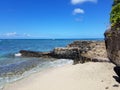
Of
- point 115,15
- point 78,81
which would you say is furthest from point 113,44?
point 78,81

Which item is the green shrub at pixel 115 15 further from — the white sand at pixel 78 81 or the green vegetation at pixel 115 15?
the white sand at pixel 78 81

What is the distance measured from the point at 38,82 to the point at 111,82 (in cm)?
536

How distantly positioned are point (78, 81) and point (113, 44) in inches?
139

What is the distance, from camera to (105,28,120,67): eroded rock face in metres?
13.6

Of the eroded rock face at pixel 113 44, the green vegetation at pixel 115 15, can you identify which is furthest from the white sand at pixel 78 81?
the green vegetation at pixel 115 15

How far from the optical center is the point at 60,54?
130 ft

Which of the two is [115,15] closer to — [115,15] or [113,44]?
[115,15]

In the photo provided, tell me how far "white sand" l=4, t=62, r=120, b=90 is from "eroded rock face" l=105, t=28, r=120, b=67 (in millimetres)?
1607

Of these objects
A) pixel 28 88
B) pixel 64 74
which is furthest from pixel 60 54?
pixel 28 88

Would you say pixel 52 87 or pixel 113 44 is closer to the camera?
pixel 113 44

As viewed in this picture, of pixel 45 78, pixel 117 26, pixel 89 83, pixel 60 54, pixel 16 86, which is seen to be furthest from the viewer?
pixel 60 54

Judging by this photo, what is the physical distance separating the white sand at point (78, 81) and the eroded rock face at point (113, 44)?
1.61m

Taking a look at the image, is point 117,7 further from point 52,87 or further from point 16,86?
point 16,86

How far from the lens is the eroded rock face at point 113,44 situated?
1362 cm
